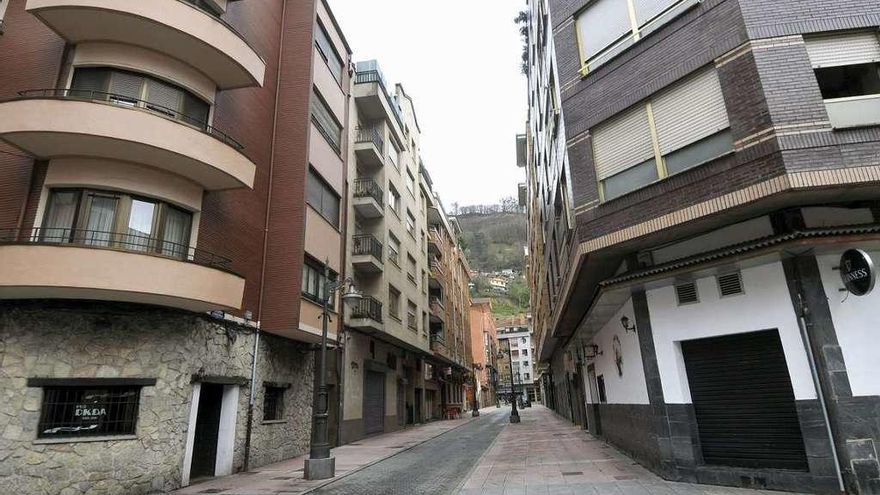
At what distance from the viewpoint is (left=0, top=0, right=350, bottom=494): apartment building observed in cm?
913

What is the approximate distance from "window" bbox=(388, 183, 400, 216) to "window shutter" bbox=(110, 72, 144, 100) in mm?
15883

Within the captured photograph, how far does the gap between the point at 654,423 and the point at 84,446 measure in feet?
36.3

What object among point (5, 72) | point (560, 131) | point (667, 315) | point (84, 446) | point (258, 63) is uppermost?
point (258, 63)

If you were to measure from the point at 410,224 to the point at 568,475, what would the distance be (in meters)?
23.0

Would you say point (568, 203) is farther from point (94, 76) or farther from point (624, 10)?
point (94, 76)

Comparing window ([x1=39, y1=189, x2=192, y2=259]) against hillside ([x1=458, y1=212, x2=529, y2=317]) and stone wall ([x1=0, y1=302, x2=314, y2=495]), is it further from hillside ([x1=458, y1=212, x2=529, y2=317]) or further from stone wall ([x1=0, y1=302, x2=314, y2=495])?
hillside ([x1=458, y1=212, x2=529, y2=317])

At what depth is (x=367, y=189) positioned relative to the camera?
2302 centimetres

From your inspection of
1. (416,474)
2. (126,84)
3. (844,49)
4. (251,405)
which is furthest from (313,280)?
(844,49)

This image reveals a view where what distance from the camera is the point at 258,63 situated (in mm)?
13102

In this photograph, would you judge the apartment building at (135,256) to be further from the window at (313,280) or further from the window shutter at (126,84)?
the window at (313,280)

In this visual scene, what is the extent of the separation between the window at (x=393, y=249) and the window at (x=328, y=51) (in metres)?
8.77

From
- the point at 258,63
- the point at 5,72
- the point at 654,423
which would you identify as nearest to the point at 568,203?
the point at 654,423

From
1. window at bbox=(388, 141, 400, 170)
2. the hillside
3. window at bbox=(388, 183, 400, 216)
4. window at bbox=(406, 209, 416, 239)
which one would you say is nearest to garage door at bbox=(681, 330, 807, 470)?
window at bbox=(388, 183, 400, 216)

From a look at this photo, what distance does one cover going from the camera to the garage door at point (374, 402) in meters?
22.1
